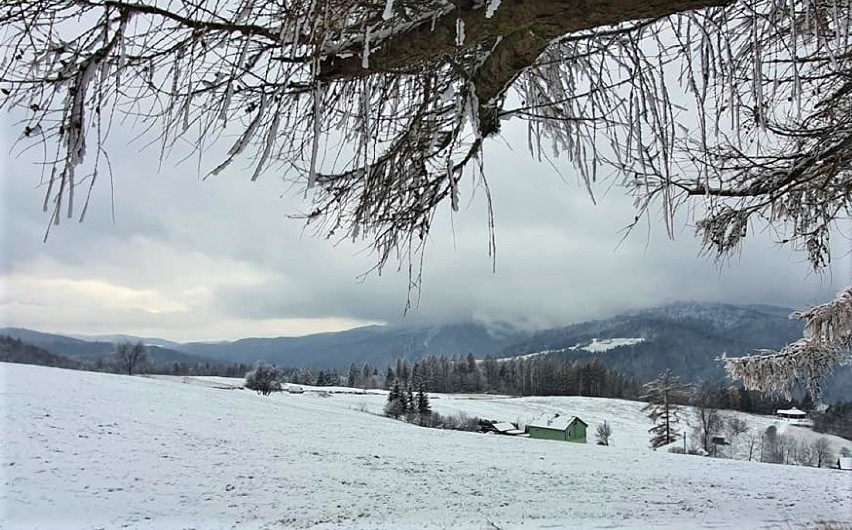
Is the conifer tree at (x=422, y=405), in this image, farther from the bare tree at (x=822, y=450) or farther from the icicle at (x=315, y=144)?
the icicle at (x=315, y=144)

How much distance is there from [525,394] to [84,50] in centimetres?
5709

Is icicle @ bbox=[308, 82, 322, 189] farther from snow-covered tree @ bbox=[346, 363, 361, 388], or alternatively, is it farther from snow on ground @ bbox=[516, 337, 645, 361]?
snow on ground @ bbox=[516, 337, 645, 361]

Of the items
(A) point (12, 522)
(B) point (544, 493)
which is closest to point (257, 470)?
(A) point (12, 522)

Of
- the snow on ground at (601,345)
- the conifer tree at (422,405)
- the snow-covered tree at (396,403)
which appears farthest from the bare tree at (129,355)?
the snow on ground at (601,345)

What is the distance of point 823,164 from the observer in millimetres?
2461

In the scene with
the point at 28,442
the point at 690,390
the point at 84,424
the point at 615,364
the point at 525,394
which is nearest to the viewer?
the point at 28,442

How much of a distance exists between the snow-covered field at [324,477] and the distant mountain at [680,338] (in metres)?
1.98

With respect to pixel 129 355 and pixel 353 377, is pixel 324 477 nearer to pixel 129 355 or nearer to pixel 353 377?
pixel 129 355

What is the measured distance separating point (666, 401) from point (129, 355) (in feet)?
140

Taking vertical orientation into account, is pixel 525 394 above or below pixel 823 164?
below

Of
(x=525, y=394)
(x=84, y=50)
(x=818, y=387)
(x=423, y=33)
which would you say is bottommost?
(x=525, y=394)

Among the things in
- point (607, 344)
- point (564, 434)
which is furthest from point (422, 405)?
point (607, 344)

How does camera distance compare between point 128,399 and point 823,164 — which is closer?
→ point 823,164

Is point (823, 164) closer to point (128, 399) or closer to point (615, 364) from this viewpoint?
point (128, 399)
